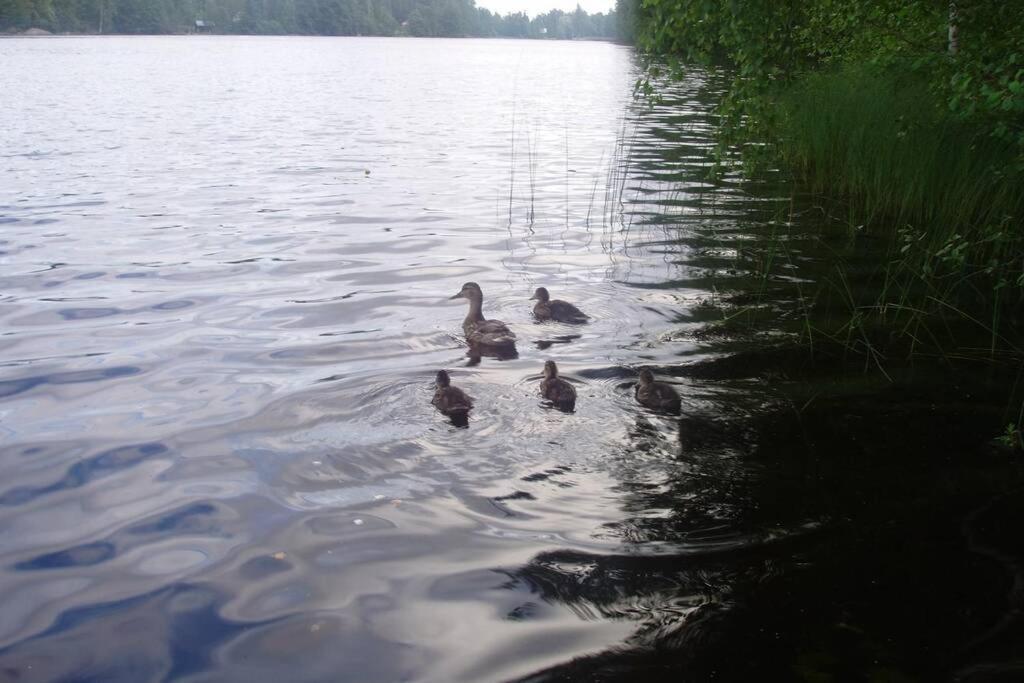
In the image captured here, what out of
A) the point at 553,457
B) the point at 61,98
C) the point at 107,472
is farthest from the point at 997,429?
the point at 61,98

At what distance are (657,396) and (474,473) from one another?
1841 mm

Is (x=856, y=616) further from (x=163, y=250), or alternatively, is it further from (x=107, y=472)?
(x=163, y=250)

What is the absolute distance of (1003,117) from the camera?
1055cm

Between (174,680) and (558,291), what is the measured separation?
7999 millimetres

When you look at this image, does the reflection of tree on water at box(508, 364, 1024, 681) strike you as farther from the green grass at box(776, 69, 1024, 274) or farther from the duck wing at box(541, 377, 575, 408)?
the green grass at box(776, 69, 1024, 274)

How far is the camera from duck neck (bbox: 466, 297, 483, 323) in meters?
10.4

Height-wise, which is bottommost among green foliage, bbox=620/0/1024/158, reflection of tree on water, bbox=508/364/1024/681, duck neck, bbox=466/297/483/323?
reflection of tree on water, bbox=508/364/1024/681

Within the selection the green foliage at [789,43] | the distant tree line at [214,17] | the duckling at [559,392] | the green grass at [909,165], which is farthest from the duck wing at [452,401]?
the distant tree line at [214,17]

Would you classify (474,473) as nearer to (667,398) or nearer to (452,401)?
(452,401)

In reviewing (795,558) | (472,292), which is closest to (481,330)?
(472,292)

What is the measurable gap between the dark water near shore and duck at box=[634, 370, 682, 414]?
184mm

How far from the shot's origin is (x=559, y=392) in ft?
26.9

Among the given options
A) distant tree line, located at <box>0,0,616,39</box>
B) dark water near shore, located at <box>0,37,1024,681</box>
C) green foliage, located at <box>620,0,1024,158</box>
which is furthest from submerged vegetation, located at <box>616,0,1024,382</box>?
distant tree line, located at <box>0,0,616,39</box>

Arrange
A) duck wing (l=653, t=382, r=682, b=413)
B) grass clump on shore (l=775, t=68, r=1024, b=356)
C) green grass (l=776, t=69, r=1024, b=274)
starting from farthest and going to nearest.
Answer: green grass (l=776, t=69, r=1024, b=274), grass clump on shore (l=775, t=68, r=1024, b=356), duck wing (l=653, t=382, r=682, b=413)
